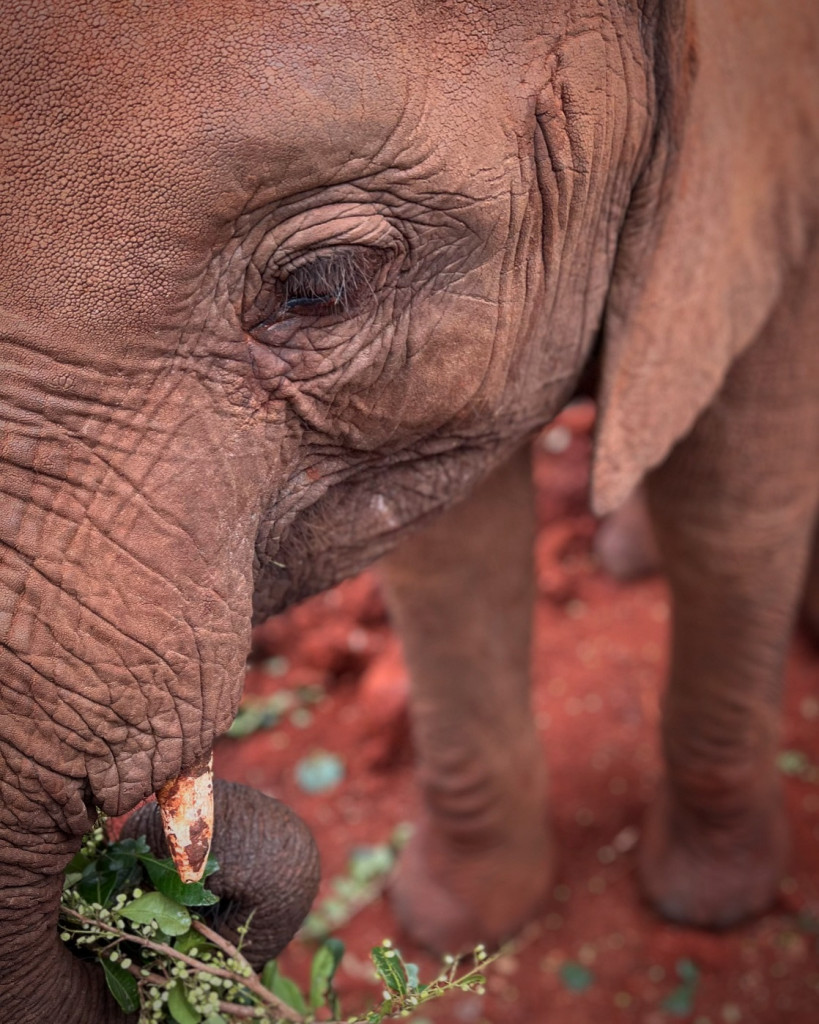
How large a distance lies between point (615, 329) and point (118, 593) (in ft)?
2.51

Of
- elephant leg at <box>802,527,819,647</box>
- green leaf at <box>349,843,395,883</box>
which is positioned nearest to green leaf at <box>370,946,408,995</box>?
green leaf at <box>349,843,395,883</box>

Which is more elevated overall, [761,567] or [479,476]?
[479,476]

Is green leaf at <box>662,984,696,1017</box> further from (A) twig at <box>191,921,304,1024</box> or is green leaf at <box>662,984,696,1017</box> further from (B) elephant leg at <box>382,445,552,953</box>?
(A) twig at <box>191,921,304,1024</box>

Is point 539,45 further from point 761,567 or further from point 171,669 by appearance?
point 761,567

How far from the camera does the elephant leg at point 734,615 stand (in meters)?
2.18

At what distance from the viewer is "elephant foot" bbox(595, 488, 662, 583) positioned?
3691 millimetres

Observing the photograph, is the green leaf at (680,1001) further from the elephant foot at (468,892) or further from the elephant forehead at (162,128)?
the elephant forehead at (162,128)

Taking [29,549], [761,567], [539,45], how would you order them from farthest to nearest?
[761,567] → [539,45] → [29,549]

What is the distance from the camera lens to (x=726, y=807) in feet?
8.83

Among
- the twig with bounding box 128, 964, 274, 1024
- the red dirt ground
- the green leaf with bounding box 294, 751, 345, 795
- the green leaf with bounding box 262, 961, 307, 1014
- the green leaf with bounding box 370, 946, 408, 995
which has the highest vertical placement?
the green leaf with bounding box 370, 946, 408, 995

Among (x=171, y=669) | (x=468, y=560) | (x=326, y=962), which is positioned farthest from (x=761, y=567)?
(x=171, y=669)

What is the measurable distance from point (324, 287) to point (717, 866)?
184cm

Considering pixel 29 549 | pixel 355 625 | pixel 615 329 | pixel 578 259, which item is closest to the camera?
pixel 29 549

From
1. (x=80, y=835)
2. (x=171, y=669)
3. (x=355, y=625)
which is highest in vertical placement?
(x=171, y=669)
